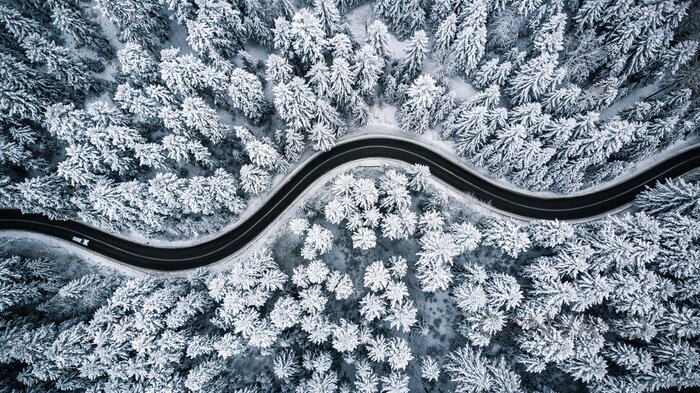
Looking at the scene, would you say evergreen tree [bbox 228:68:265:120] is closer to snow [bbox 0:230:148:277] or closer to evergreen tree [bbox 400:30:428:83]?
→ evergreen tree [bbox 400:30:428:83]

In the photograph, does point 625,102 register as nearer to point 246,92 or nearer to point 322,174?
point 322,174

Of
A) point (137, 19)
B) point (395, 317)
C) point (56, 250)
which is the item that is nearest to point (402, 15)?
point (137, 19)

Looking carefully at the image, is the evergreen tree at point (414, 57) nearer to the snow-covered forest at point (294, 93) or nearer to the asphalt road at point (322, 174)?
the snow-covered forest at point (294, 93)

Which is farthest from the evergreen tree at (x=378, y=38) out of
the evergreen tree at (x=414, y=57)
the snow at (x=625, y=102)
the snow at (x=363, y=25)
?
the snow at (x=625, y=102)

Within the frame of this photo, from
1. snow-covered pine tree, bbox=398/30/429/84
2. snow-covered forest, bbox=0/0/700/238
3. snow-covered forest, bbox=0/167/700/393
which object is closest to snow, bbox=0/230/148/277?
snow-covered forest, bbox=0/167/700/393

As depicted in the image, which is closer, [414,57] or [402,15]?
[414,57]

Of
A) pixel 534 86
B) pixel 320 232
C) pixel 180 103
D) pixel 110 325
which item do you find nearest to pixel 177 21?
pixel 180 103
